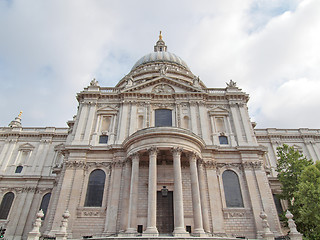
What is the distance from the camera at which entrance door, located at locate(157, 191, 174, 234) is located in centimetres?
1931

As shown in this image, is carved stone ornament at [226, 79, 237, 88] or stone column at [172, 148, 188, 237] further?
carved stone ornament at [226, 79, 237, 88]

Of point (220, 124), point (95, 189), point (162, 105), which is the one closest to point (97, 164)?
point (95, 189)

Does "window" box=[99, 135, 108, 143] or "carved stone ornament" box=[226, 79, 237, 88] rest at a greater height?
"carved stone ornament" box=[226, 79, 237, 88]

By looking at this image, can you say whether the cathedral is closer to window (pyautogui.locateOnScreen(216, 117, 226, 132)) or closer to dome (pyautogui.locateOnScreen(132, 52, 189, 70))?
window (pyautogui.locateOnScreen(216, 117, 226, 132))

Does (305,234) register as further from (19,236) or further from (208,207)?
(19,236)

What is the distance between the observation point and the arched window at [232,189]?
2082 centimetres

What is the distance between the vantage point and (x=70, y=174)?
21.3m

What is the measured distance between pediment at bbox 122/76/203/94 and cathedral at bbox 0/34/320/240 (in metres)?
0.13

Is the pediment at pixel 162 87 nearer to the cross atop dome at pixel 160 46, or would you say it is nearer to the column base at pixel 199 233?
the column base at pixel 199 233

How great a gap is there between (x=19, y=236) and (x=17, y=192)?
5.98 m

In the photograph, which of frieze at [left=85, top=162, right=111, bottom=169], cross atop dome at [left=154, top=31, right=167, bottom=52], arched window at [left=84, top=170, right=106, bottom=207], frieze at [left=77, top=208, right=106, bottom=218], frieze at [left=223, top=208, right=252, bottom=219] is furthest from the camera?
cross atop dome at [left=154, top=31, right=167, bottom=52]

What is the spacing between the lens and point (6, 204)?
30.3 m

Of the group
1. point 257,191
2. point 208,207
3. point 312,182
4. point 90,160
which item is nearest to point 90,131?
point 90,160

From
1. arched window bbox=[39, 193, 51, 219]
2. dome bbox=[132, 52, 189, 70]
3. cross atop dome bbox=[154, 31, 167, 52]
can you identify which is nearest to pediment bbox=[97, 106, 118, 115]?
arched window bbox=[39, 193, 51, 219]
